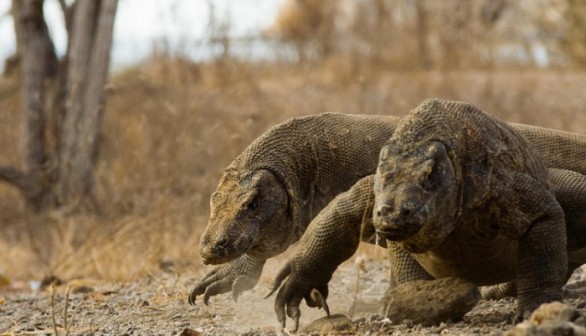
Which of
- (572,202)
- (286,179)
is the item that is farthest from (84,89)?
(572,202)

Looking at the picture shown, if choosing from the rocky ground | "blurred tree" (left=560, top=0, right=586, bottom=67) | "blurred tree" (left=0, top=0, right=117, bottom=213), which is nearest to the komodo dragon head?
the rocky ground

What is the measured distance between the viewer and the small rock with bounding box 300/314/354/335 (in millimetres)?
3965

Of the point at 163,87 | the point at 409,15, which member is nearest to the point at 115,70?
the point at 163,87

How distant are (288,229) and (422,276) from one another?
1.99ft

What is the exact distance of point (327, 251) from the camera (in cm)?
403

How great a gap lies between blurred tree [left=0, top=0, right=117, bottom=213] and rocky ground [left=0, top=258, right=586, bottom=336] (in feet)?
9.74

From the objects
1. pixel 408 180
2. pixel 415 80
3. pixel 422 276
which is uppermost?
pixel 408 180

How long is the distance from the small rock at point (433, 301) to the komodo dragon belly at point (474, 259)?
0.33ft

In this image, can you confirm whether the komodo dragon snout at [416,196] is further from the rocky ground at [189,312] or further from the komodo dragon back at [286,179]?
the komodo dragon back at [286,179]

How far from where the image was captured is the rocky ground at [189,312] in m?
3.89

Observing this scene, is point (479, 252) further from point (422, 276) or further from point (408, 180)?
point (408, 180)

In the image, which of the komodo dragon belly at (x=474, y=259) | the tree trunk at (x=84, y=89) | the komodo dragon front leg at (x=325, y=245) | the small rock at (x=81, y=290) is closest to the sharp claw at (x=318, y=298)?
the komodo dragon front leg at (x=325, y=245)

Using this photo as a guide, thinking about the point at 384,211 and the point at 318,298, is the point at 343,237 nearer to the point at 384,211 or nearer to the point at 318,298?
the point at 318,298

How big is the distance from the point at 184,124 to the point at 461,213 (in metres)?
6.65
